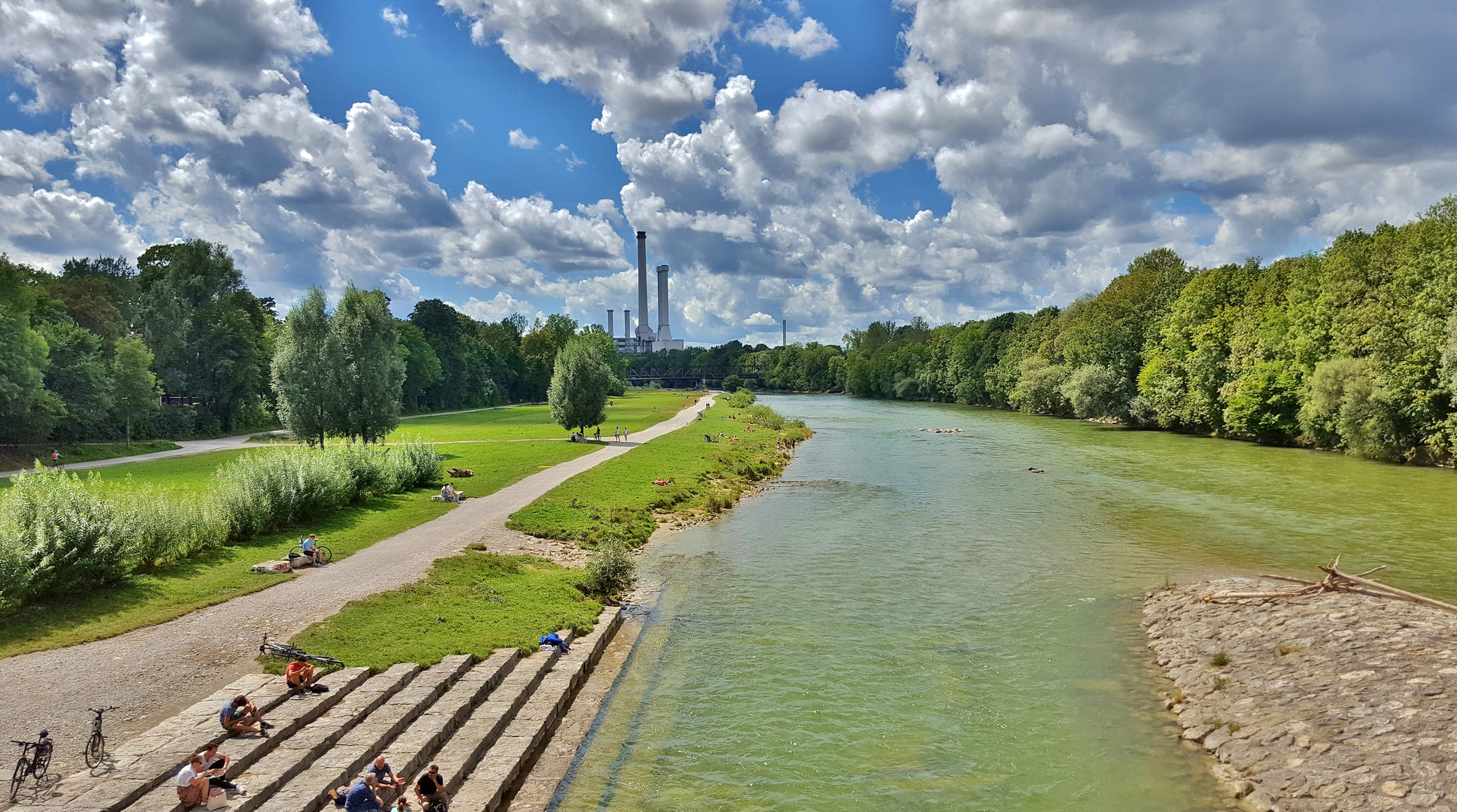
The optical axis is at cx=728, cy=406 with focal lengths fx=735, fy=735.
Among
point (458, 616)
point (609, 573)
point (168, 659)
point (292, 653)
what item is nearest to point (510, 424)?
point (609, 573)

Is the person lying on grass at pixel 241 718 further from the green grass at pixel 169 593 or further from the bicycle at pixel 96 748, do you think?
the green grass at pixel 169 593

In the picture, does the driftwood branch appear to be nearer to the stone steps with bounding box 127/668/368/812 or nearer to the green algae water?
the green algae water

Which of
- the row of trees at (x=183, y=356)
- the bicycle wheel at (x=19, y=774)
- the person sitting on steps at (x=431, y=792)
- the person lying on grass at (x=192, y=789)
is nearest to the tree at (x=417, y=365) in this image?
the row of trees at (x=183, y=356)

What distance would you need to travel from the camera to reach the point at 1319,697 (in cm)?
1315

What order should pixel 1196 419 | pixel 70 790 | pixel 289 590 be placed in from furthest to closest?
pixel 1196 419, pixel 289 590, pixel 70 790

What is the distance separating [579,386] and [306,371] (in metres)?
19.4

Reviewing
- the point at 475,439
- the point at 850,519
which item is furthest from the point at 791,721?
the point at 475,439

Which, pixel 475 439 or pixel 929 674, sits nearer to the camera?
pixel 929 674

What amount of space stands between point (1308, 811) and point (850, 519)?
2092cm

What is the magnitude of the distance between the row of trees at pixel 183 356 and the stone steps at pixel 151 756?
2847 cm

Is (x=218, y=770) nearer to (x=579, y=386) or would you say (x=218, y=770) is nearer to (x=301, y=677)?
(x=301, y=677)

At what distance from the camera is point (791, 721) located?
1379 centimetres

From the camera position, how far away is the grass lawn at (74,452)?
41.3 meters

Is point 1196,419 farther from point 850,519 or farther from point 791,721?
point 791,721
